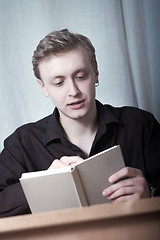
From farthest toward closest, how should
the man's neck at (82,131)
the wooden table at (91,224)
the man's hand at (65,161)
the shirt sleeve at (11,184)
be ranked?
the man's neck at (82,131) → the shirt sleeve at (11,184) → the man's hand at (65,161) → the wooden table at (91,224)

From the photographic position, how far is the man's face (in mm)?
1242

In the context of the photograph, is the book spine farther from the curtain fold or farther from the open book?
the curtain fold

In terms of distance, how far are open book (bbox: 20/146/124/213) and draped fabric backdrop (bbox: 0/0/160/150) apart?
79 cm

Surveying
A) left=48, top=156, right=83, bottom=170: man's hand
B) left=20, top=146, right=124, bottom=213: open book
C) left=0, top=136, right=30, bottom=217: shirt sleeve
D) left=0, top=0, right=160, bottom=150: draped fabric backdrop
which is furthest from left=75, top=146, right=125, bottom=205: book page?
left=0, top=0, right=160, bottom=150: draped fabric backdrop

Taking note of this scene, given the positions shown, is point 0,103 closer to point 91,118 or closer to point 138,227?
point 91,118

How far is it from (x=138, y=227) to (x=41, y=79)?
0.98m

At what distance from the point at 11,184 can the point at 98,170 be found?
1.71ft

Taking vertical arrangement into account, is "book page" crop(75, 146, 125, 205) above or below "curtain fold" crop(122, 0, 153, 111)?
below

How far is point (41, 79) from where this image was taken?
137 centimetres

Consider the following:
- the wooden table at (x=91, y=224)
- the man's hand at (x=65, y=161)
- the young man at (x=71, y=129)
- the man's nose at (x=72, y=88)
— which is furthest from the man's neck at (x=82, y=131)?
the wooden table at (x=91, y=224)

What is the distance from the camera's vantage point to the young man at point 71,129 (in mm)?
1248

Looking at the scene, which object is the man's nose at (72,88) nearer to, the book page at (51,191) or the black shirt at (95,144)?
the black shirt at (95,144)

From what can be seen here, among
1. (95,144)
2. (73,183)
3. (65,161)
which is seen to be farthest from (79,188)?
(95,144)

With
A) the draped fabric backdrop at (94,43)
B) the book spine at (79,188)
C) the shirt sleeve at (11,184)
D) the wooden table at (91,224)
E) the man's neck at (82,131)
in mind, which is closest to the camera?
the wooden table at (91,224)
